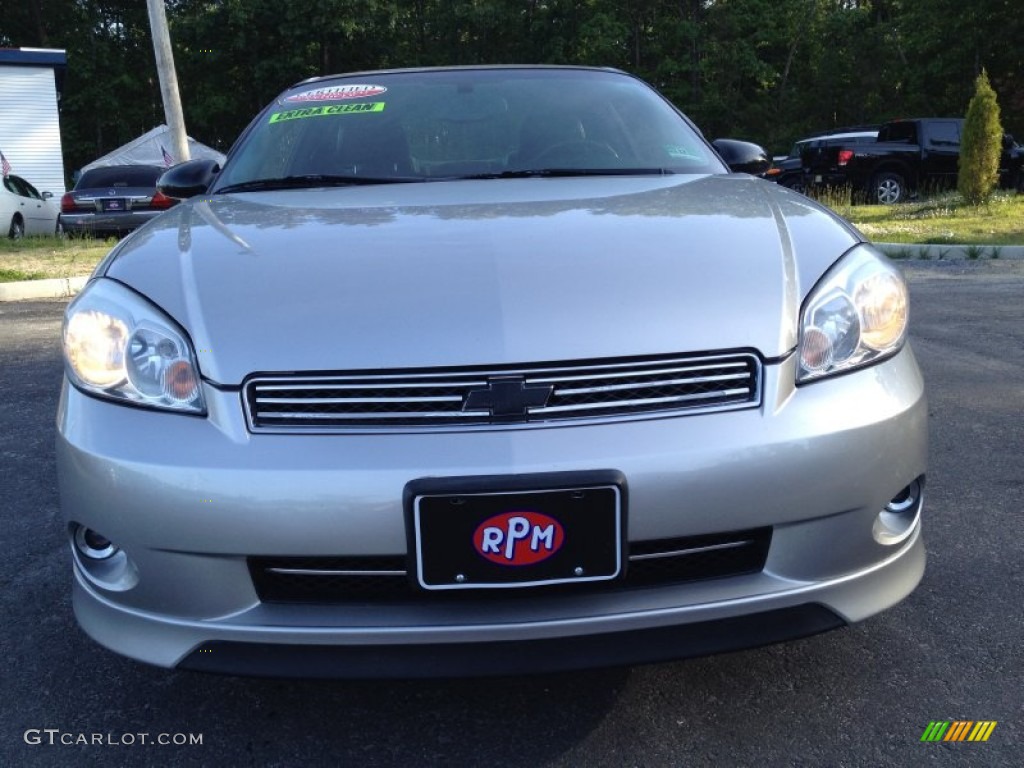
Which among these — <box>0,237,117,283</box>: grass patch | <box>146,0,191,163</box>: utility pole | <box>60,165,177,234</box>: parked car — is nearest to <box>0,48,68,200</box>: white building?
<box>60,165,177,234</box>: parked car

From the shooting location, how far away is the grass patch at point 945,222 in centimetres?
1041

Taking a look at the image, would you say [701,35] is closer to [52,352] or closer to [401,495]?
[52,352]

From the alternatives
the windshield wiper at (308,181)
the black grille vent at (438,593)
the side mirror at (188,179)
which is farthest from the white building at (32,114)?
the black grille vent at (438,593)

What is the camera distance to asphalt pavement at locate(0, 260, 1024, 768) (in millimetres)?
1730

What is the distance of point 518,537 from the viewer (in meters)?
1.53

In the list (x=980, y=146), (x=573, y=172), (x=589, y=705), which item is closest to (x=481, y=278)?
(x=589, y=705)

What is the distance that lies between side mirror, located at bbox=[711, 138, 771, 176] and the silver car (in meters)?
1.34

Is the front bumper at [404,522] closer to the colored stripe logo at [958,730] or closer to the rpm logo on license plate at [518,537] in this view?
the rpm logo on license plate at [518,537]

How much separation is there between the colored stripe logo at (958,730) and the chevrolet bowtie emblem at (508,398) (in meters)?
0.97

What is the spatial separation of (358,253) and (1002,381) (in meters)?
3.52

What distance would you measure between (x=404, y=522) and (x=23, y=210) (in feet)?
51.3

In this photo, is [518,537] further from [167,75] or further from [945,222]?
[167,75]

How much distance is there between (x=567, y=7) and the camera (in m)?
34.9

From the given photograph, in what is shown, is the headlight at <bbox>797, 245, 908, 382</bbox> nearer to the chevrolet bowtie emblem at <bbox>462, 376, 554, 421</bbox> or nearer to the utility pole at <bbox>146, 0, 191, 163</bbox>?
the chevrolet bowtie emblem at <bbox>462, 376, 554, 421</bbox>
